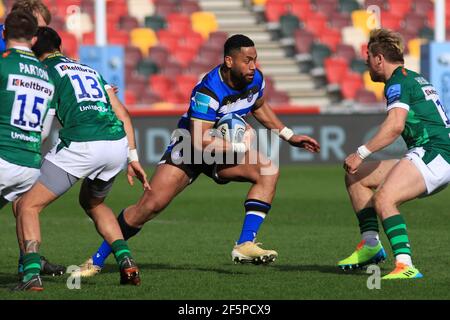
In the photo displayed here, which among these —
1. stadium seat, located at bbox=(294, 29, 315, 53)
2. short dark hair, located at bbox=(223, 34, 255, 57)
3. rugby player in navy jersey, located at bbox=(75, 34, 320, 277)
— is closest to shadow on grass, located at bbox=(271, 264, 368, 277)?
rugby player in navy jersey, located at bbox=(75, 34, 320, 277)

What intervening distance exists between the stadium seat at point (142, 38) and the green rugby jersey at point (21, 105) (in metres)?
20.7

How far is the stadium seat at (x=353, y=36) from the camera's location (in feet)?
99.0

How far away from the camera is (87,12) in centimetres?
2898

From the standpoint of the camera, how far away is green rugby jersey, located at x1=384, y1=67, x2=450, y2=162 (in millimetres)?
8914

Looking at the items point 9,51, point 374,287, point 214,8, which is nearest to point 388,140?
point 374,287

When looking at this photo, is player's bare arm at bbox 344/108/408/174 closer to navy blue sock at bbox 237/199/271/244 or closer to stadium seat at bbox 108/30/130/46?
navy blue sock at bbox 237/199/271/244

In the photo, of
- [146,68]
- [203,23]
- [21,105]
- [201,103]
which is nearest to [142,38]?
[146,68]

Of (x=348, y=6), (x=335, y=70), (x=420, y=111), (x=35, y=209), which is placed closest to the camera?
(x=35, y=209)

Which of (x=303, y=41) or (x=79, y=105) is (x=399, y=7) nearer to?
(x=303, y=41)

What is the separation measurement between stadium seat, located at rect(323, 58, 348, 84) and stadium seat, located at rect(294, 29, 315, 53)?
108cm

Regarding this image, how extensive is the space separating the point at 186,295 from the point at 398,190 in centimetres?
191

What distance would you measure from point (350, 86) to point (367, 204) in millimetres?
18716

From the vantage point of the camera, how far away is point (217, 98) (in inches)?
385

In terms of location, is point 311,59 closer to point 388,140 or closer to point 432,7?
point 432,7
